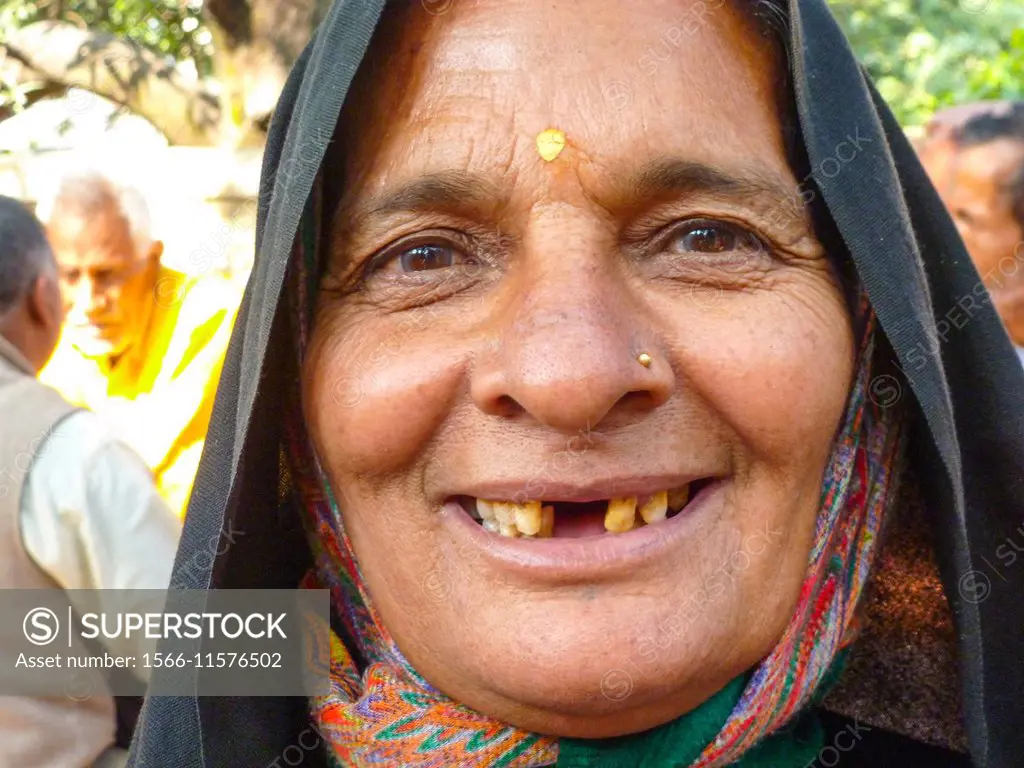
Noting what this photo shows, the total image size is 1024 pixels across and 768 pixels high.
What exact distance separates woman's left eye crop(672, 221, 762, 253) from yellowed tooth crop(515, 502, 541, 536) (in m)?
0.45

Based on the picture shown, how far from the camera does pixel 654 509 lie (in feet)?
5.05

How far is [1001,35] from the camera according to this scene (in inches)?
615

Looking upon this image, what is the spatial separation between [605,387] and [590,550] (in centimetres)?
24

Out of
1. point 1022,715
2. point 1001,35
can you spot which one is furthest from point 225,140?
point 1001,35

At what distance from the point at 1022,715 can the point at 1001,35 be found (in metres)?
16.2

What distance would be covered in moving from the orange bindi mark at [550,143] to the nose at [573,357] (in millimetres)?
160

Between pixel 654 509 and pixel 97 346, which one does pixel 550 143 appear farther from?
pixel 97 346

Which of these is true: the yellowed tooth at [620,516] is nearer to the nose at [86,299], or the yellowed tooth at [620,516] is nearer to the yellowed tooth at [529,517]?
the yellowed tooth at [529,517]

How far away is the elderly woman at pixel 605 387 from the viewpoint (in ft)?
4.91

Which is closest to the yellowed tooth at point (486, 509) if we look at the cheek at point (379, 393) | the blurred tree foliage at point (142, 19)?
the cheek at point (379, 393)

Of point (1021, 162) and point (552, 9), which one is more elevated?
point (552, 9)

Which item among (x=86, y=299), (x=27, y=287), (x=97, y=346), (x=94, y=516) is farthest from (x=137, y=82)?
(x=94, y=516)

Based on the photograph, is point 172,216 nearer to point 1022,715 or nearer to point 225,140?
point 225,140

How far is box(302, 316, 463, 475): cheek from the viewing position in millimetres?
1561
